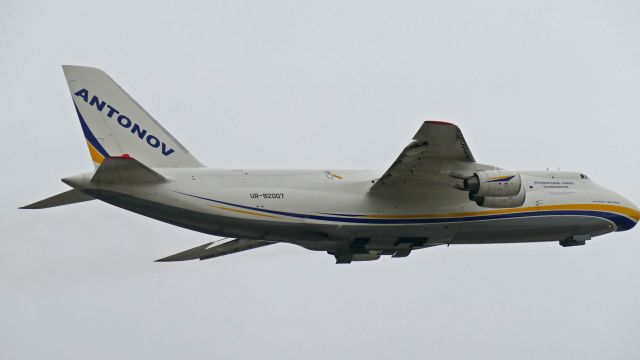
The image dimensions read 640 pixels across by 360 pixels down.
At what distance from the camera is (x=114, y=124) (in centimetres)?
1944

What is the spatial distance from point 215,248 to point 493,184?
679cm

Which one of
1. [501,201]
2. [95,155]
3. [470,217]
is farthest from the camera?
[470,217]

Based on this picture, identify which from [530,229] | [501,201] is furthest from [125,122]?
[530,229]

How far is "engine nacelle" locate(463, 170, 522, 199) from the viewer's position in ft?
63.7

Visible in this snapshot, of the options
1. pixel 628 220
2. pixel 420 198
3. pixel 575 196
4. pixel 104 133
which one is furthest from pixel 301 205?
pixel 628 220

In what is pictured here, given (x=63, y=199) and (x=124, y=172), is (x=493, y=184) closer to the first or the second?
(x=124, y=172)

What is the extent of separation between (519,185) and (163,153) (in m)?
6.81

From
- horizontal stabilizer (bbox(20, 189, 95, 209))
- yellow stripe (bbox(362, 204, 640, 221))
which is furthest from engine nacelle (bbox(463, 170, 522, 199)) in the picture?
horizontal stabilizer (bbox(20, 189, 95, 209))

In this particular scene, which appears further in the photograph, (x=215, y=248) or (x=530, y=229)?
(x=215, y=248)

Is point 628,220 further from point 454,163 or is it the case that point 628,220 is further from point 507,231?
point 454,163

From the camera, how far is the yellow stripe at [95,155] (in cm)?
1911

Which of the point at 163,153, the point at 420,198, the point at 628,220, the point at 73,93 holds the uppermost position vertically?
the point at 73,93

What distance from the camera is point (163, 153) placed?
1980 cm

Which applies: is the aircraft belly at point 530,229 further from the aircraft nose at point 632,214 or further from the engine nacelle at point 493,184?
the engine nacelle at point 493,184
